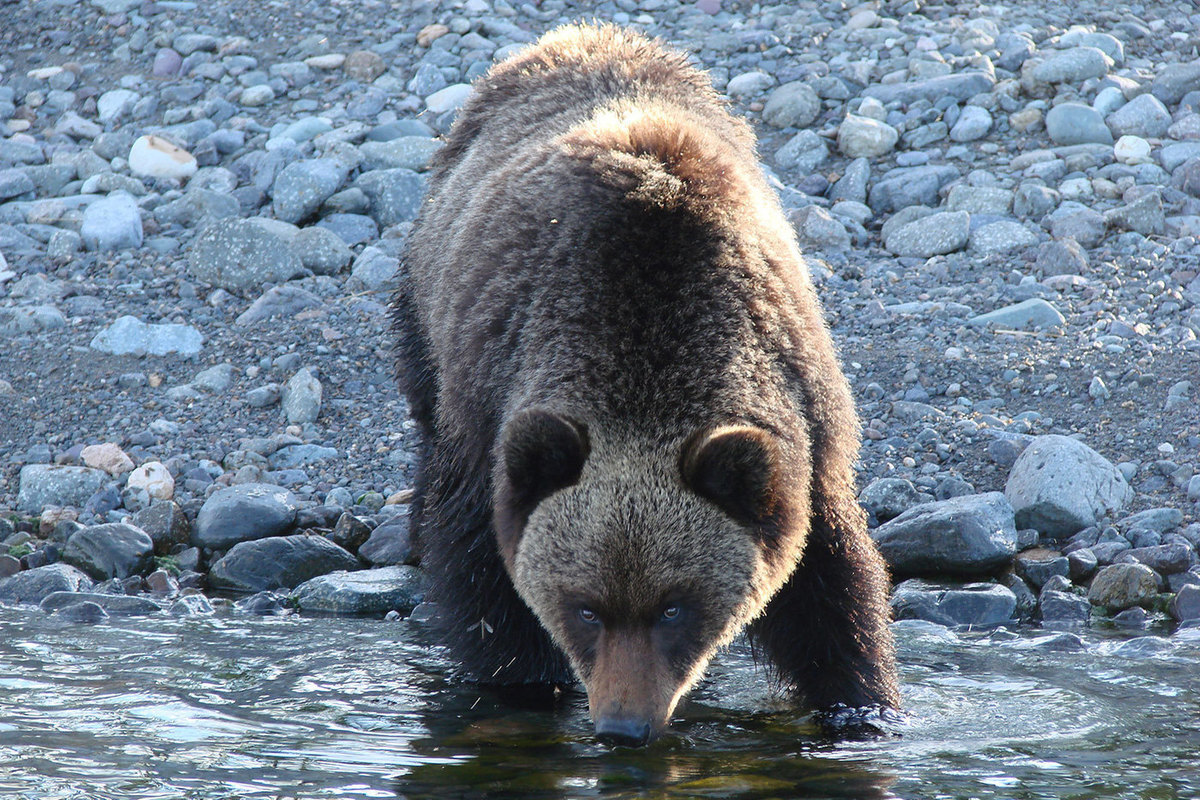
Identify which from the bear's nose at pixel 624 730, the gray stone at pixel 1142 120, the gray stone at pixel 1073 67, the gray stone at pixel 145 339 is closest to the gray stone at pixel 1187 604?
the bear's nose at pixel 624 730

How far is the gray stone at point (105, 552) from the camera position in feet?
27.7

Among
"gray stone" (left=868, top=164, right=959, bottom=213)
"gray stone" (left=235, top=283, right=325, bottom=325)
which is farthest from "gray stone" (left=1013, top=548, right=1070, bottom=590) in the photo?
"gray stone" (left=235, top=283, right=325, bottom=325)

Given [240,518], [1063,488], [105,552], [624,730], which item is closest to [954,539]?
[1063,488]

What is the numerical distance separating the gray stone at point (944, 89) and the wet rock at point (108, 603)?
8.68 meters

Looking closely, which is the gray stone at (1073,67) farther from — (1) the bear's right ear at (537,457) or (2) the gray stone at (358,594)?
(1) the bear's right ear at (537,457)

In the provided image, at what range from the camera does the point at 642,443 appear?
5.20 m

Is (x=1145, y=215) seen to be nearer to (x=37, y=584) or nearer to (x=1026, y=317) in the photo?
(x=1026, y=317)

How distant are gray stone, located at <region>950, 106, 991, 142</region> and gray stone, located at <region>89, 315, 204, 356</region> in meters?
7.19

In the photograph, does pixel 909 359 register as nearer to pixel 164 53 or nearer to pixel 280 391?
pixel 280 391

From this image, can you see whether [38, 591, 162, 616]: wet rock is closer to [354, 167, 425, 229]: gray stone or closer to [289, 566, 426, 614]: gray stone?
[289, 566, 426, 614]: gray stone

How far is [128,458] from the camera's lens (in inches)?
371

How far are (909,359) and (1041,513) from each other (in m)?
2.05

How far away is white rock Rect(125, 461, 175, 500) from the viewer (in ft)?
29.9

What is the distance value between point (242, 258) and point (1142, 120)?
830 cm
